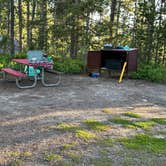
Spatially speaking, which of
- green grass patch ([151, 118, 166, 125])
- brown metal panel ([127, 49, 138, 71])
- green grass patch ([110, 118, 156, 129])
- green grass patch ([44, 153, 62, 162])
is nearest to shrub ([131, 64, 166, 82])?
brown metal panel ([127, 49, 138, 71])

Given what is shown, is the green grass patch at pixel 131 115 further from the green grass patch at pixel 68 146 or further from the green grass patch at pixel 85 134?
the green grass patch at pixel 68 146

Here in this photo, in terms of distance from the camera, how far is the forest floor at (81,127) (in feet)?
10.7

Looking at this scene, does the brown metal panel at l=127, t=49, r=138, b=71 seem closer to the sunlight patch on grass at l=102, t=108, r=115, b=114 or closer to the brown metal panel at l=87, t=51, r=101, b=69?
the brown metal panel at l=87, t=51, r=101, b=69

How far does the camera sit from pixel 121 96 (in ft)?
21.3

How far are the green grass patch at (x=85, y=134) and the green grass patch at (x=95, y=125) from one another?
0.64 ft

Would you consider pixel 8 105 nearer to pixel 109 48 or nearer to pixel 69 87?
pixel 69 87

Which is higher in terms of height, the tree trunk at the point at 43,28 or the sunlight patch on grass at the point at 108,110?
the tree trunk at the point at 43,28

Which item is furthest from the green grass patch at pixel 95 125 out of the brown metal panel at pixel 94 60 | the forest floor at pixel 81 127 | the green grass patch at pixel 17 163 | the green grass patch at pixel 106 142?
the brown metal panel at pixel 94 60

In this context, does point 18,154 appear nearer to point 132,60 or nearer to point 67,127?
point 67,127

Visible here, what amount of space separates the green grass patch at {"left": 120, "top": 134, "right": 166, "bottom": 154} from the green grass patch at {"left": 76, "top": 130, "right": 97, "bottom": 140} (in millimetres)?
367

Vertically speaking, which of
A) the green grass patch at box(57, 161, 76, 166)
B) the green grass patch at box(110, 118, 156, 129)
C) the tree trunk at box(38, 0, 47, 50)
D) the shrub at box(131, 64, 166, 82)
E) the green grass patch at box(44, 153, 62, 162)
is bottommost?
the green grass patch at box(57, 161, 76, 166)

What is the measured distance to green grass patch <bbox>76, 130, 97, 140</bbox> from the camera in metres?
3.82

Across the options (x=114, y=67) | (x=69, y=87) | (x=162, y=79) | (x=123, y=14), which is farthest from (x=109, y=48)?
(x=123, y=14)

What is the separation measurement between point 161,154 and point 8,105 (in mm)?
2814
